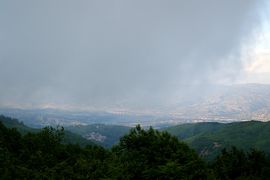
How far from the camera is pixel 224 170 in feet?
260

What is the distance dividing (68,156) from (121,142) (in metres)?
11.3

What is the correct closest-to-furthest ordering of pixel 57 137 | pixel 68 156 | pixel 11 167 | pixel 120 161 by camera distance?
pixel 11 167 < pixel 120 161 < pixel 68 156 < pixel 57 137

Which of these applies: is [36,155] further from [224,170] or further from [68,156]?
[224,170]

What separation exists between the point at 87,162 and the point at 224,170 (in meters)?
29.5

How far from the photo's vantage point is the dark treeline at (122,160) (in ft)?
205

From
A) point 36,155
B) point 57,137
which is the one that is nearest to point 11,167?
point 36,155

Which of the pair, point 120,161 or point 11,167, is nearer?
point 11,167

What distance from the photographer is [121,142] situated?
268 ft

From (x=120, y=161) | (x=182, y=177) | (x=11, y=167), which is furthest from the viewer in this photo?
(x=120, y=161)

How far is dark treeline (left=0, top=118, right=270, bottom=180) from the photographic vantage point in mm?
62625

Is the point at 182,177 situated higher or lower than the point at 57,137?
lower

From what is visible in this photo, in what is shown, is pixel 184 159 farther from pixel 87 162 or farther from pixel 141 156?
pixel 87 162

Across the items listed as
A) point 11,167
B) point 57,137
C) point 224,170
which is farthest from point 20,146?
point 224,170

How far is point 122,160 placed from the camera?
2849 inches
